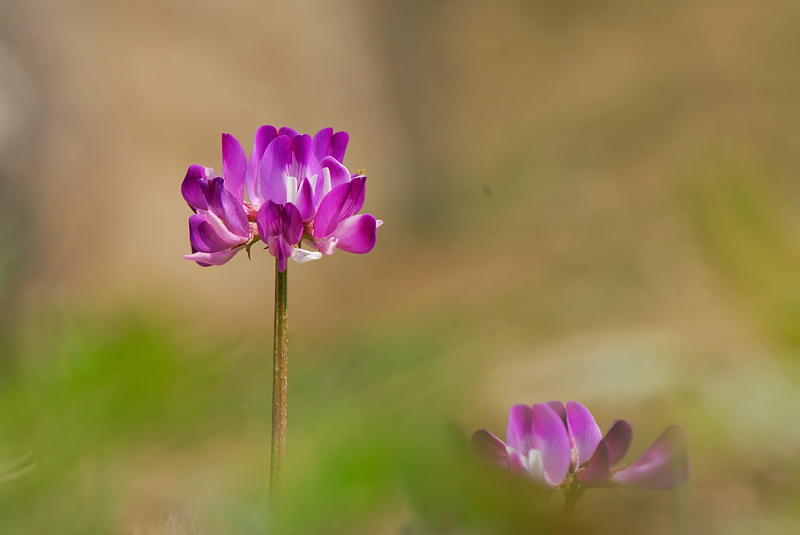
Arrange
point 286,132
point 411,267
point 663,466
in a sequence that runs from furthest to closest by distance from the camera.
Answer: point 411,267, point 286,132, point 663,466

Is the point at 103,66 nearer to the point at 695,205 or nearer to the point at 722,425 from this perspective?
the point at 695,205

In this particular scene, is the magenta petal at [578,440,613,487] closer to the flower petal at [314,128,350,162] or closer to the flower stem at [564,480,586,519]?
the flower stem at [564,480,586,519]

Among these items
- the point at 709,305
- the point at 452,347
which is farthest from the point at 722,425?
the point at 709,305

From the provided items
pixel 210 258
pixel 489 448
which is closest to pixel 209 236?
pixel 210 258

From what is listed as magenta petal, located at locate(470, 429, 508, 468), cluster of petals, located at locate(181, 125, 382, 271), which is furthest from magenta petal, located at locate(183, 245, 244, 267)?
magenta petal, located at locate(470, 429, 508, 468)

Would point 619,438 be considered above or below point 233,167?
below

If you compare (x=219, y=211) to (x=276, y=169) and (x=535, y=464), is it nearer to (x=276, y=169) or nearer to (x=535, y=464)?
(x=276, y=169)
